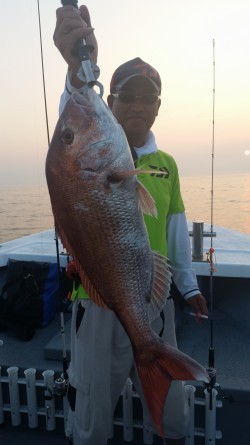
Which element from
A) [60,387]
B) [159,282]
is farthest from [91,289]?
[60,387]

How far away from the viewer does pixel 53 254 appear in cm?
528

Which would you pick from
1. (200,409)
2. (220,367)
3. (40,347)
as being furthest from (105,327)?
(40,347)

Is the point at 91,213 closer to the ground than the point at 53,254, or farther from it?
farther from it

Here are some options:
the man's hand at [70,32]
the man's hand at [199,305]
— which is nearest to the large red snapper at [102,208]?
the man's hand at [70,32]

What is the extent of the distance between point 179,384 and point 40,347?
203 cm

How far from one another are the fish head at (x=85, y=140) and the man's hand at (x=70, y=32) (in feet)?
0.94

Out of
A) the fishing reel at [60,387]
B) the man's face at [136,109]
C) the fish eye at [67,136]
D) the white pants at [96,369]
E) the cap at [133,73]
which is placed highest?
the cap at [133,73]

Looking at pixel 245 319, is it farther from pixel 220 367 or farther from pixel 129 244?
pixel 129 244

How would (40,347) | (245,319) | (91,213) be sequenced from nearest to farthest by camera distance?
(91,213) < (40,347) < (245,319)

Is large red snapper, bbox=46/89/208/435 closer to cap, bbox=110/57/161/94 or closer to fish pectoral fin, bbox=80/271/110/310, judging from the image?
fish pectoral fin, bbox=80/271/110/310

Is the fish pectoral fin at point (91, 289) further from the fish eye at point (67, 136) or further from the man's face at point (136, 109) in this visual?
the man's face at point (136, 109)

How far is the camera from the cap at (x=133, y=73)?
2.45m

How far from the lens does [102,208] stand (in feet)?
5.93

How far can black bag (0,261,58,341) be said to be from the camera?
4.42m
